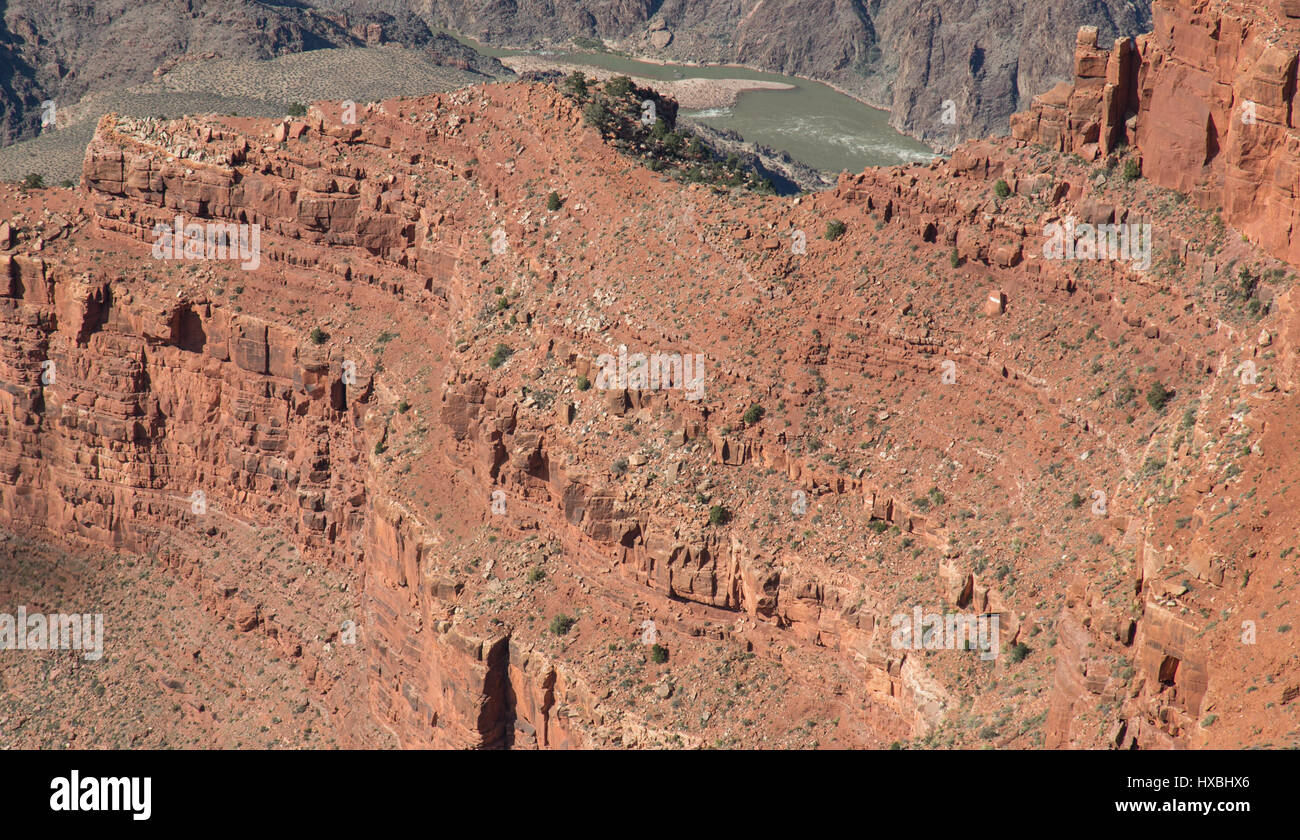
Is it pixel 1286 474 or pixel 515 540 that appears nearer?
pixel 1286 474

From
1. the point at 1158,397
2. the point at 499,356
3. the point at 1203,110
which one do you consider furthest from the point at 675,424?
the point at 1203,110

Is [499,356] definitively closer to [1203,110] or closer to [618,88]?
[618,88]

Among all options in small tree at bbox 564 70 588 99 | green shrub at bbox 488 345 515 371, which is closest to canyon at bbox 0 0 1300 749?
green shrub at bbox 488 345 515 371

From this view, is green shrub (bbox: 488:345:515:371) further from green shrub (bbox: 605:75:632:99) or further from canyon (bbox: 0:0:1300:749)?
green shrub (bbox: 605:75:632:99)

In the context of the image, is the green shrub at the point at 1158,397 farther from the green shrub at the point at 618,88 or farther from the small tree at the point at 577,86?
the green shrub at the point at 618,88

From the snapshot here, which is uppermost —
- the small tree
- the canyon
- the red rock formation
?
the red rock formation

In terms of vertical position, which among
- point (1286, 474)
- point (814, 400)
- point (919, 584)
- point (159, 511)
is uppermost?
point (1286, 474)

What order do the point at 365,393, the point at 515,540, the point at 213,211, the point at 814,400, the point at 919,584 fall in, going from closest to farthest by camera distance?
the point at 919,584 → the point at 814,400 → the point at 515,540 → the point at 365,393 → the point at 213,211

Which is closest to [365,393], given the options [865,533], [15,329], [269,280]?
[269,280]

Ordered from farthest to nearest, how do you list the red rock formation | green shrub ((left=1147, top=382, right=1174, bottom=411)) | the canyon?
green shrub ((left=1147, top=382, right=1174, bottom=411)) < the red rock formation < the canyon

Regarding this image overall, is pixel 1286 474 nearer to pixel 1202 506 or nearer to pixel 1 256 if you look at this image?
pixel 1202 506
